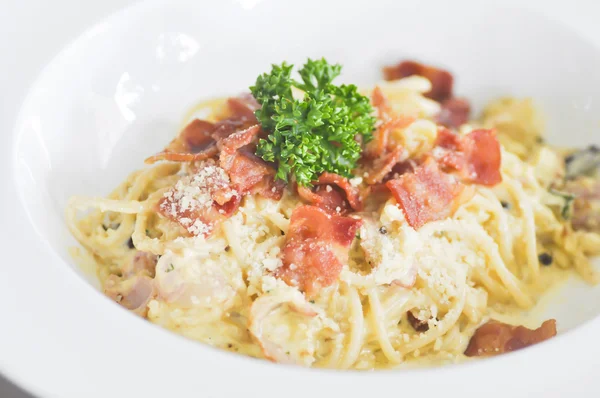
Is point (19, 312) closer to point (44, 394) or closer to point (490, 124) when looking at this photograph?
point (44, 394)

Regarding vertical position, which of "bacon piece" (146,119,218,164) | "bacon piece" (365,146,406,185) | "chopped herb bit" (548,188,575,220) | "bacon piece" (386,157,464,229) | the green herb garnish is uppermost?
the green herb garnish

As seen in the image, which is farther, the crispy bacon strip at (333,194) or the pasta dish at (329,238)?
the crispy bacon strip at (333,194)

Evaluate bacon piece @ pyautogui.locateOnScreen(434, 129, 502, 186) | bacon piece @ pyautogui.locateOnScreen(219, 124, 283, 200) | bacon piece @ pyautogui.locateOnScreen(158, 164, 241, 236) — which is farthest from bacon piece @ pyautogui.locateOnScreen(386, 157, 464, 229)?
bacon piece @ pyautogui.locateOnScreen(158, 164, 241, 236)

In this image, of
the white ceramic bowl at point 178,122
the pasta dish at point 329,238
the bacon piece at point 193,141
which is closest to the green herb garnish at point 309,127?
the pasta dish at point 329,238

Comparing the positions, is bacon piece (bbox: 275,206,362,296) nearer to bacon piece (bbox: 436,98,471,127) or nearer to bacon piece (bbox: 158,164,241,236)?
bacon piece (bbox: 158,164,241,236)

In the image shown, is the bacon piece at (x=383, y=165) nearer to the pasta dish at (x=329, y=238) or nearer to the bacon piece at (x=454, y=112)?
the pasta dish at (x=329, y=238)

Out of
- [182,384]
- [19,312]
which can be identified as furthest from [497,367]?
Answer: [19,312]
